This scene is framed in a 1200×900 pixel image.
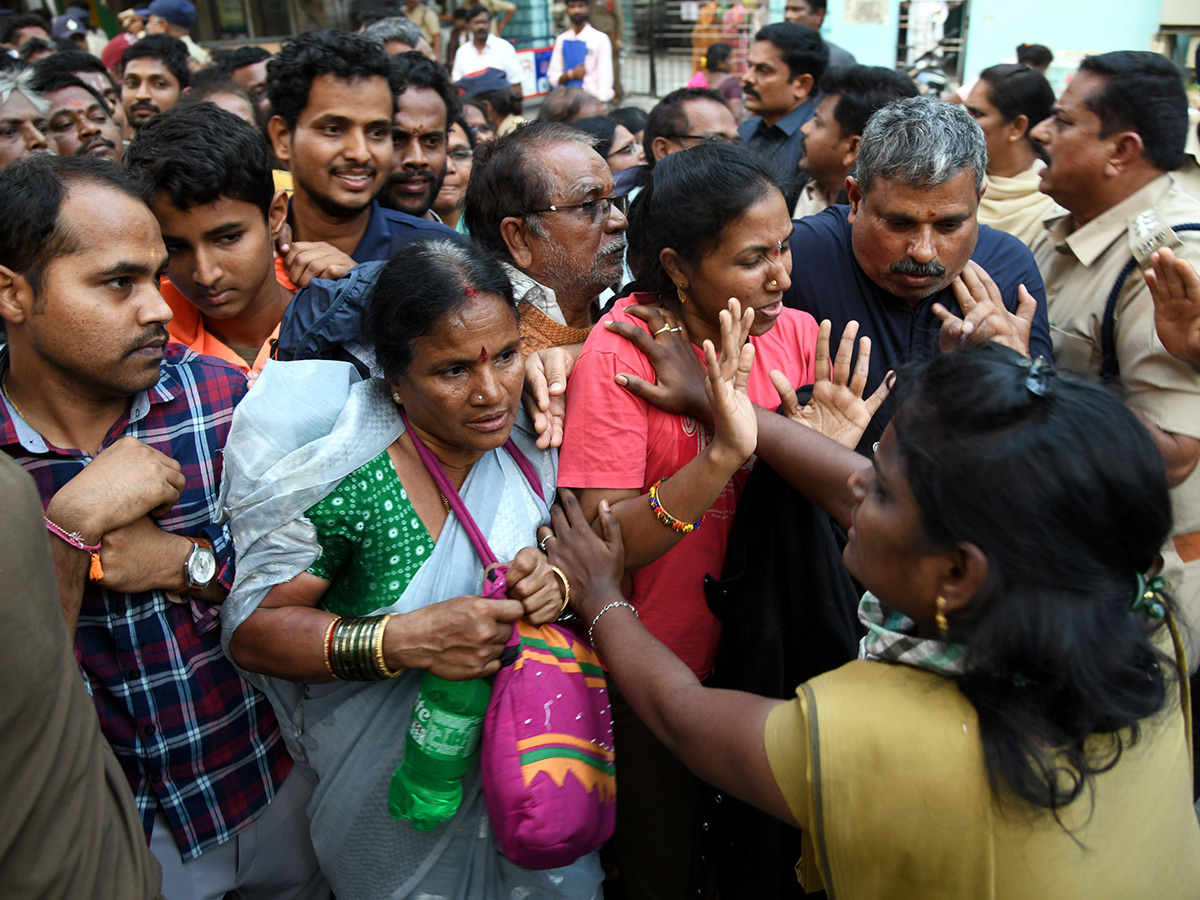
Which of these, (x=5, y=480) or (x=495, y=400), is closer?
(x=5, y=480)

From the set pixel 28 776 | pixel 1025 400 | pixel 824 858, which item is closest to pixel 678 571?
pixel 824 858

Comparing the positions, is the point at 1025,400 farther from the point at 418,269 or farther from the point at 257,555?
the point at 257,555

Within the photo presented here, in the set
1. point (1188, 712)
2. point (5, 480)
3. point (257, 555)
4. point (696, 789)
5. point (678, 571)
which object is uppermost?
point (5, 480)

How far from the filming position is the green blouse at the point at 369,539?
1.80 meters

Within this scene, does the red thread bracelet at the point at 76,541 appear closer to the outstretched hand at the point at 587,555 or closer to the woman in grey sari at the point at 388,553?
the woman in grey sari at the point at 388,553

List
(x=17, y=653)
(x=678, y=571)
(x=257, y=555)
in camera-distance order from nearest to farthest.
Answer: (x=17, y=653)
(x=257, y=555)
(x=678, y=571)

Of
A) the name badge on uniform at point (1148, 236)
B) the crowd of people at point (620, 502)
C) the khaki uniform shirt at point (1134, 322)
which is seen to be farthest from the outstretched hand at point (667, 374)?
the name badge on uniform at point (1148, 236)

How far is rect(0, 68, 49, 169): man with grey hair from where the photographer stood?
12.0 feet

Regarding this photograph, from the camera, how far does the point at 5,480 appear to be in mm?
1159

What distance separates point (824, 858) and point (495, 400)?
3.65ft

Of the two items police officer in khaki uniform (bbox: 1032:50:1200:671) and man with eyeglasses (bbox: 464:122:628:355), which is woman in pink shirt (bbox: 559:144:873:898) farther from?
police officer in khaki uniform (bbox: 1032:50:1200:671)

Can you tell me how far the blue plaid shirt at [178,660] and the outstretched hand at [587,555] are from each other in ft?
2.60

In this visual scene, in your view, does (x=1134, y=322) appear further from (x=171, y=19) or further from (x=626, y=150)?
(x=171, y=19)

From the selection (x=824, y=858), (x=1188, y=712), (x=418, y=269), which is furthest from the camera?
(x=418, y=269)
